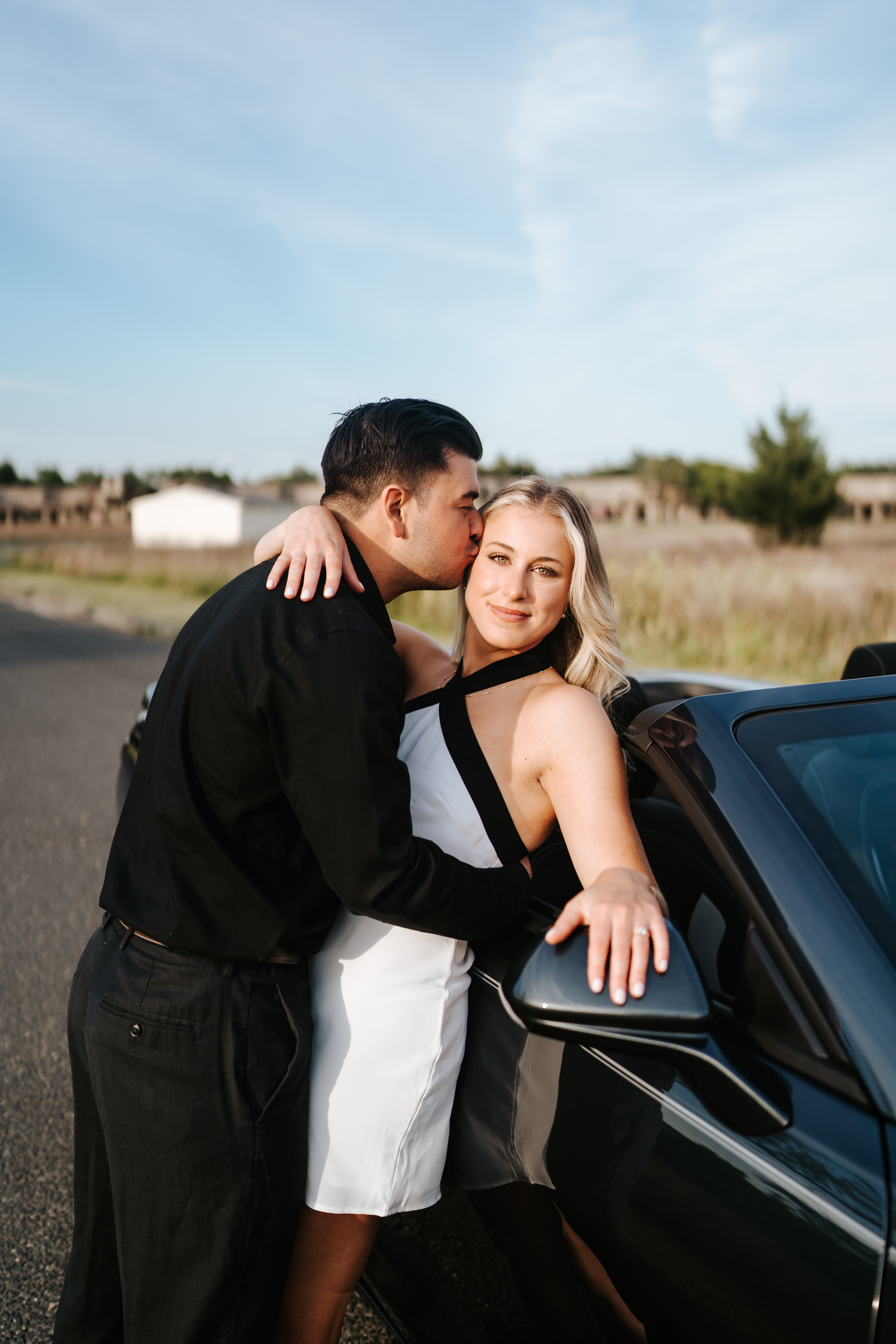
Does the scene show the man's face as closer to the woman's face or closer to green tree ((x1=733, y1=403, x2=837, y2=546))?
the woman's face

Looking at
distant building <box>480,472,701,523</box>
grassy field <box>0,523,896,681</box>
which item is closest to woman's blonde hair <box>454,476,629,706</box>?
grassy field <box>0,523,896,681</box>

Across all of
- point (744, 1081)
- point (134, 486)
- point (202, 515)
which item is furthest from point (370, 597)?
point (134, 486)

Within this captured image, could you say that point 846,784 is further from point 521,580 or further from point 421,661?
point 421,661

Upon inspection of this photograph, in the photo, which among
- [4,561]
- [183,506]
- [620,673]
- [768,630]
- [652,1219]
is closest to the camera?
[652,1219]

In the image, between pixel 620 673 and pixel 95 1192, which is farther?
pixel 620 673

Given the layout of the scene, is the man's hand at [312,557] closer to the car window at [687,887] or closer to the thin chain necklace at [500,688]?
the thin chain necklace at [500,688]

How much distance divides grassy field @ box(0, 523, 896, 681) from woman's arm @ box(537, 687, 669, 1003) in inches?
169

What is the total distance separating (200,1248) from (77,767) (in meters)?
5.61

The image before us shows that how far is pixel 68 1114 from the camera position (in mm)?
2951

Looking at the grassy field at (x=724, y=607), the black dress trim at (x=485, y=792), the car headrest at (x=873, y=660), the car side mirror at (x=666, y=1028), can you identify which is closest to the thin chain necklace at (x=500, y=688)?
the black dress trim at (x=485, y=792)

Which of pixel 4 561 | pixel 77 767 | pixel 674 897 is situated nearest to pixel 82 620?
pixel 77 767

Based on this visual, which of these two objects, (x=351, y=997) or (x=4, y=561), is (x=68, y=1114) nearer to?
(x=351, y=997)

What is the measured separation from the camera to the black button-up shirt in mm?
1431

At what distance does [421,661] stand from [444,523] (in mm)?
440
